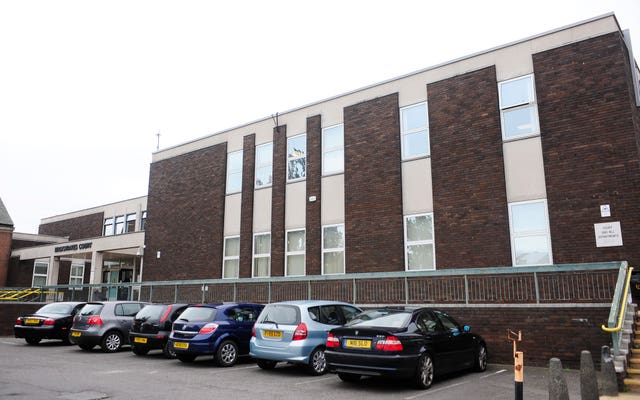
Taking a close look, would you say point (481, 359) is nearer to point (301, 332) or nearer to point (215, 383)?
point (301, 332)

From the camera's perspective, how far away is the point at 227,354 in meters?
11.6

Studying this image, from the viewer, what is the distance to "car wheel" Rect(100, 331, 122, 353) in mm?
14461

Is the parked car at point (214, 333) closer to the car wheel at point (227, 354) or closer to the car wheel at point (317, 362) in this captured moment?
the car wheel at point (227, 354)

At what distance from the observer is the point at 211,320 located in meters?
11.7

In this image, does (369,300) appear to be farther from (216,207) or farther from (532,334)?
(216,207)

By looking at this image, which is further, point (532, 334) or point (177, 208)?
point (177, 208)

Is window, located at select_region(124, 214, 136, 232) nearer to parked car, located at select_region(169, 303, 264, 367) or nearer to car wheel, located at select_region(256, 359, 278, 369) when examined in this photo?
parked car, located at select_region(169, 303, 264, 367)

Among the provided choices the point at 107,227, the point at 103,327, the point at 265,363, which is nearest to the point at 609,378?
the point at 265,363

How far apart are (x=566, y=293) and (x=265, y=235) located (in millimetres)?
11232

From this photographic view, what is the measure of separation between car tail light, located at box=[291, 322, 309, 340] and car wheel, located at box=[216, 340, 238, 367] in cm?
229

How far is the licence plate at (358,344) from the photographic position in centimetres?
870

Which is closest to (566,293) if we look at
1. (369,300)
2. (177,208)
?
(369,300)

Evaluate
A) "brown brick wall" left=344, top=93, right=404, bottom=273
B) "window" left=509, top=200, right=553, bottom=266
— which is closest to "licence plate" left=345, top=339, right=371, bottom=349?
"window" left=509, top=200, right=553, bottom=266

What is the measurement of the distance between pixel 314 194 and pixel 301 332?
875cm
